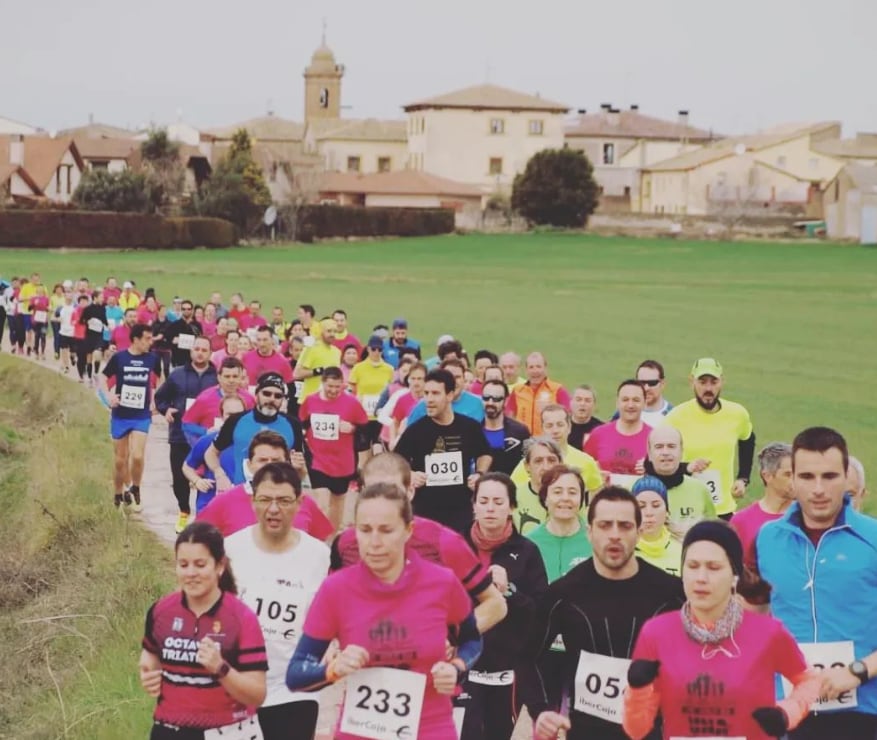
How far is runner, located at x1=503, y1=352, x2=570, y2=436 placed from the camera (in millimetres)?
15539

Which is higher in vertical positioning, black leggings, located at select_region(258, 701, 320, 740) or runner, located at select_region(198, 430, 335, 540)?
runner, located at select_region(198, 430, 335, 540)

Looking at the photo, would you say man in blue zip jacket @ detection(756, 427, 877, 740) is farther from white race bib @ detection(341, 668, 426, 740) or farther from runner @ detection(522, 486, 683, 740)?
white race bib @ detection(341, 668, 426, 740)

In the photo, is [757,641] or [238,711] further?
[238,711]

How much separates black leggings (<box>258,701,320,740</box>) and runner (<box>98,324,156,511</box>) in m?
9.15

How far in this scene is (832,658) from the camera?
252 inches

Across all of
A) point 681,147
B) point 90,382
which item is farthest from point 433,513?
point 681,147

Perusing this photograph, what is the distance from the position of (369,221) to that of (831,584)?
315 feet

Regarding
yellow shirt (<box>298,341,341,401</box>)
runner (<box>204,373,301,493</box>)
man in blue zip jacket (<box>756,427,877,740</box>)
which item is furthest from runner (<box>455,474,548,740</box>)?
yellow shirt (<box>298,341,341,401</box>)

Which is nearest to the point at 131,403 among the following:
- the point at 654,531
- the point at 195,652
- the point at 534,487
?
the point at 534,487

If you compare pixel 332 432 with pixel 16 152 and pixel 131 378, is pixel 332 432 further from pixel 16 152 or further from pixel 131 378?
pixel 16 152

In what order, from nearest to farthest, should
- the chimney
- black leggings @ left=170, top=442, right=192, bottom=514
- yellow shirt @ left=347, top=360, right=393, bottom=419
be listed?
black leggings @ left=170, top=442, right=192, bottom=514, yellow shirt @ left=347, top=360, right=393, bottom=419, the chimney

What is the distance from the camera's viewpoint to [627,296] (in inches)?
2376

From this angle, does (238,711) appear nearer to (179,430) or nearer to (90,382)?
(179,430)

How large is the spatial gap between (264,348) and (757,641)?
39.2 ft
